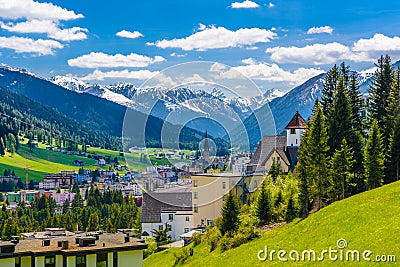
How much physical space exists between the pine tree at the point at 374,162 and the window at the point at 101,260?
2756 centimetres

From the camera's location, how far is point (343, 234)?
3684cm

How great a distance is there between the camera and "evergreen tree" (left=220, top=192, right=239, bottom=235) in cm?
5350

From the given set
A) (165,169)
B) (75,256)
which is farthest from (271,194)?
(165,169)

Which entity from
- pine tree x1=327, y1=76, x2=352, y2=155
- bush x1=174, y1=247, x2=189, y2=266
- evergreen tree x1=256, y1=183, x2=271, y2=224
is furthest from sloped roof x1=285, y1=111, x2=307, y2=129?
bush x1=174, y1=247, x2=189, y2=266

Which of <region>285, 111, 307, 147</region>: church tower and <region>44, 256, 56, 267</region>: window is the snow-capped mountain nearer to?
<region>44, 256, 56, 267</region>: window

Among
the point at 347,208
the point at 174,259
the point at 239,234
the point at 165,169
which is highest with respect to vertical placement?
the point at 165,169

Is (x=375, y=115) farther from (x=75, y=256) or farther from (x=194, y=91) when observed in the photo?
(x=194, y=91)

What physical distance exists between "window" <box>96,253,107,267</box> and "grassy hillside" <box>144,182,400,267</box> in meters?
8.34

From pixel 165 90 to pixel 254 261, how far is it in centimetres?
2505

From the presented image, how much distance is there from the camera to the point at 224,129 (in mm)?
18516

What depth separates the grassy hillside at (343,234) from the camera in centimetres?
3293

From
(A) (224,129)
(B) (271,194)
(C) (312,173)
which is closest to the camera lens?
(A) (224,129)

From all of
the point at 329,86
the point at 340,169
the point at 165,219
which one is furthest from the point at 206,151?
the point at 165,219

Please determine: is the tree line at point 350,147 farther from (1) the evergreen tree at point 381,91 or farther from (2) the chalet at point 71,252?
(2) the chalet at point 71,252
